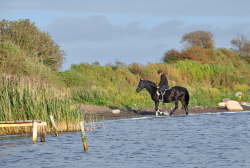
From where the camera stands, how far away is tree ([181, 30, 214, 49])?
57688 mm

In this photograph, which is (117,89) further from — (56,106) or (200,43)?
(200,43)

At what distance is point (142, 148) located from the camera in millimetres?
20125

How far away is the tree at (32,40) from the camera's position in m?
35.3

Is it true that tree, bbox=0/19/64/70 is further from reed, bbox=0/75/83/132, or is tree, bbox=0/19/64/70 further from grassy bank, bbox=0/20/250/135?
reed, bbox=0/75/83/132

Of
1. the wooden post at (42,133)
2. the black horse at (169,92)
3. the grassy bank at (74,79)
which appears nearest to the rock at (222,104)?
the grassy bank at (74,79)

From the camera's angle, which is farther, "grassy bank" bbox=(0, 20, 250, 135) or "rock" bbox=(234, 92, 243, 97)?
"rock" bbox=(234, 92, 243, 97)

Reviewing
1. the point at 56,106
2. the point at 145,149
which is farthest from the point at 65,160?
the point at 56,106

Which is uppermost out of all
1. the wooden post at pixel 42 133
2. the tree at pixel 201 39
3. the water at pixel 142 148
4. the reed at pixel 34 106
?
the tree at pixel 201 39

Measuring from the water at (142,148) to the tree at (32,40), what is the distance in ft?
31.1

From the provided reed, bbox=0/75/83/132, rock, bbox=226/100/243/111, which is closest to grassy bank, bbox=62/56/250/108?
rock, bbox=226/100/243/111

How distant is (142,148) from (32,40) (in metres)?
16.9

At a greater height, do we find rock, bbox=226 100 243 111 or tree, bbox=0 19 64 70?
tree, bbox=0 19 64 70

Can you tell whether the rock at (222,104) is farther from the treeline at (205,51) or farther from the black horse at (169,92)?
the treeline at (205,51)

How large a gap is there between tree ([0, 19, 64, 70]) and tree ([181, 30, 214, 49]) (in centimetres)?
2189
